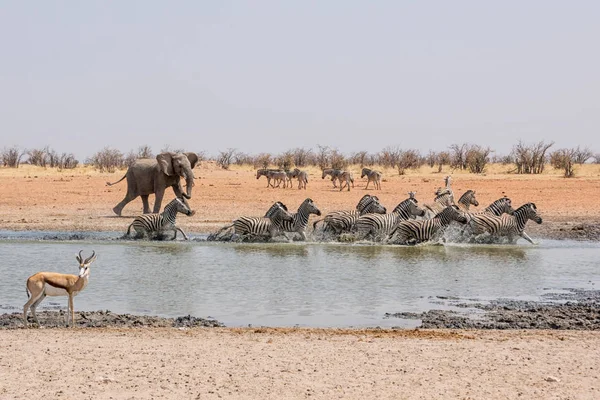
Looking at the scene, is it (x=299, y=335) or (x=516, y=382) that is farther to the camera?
(x=299, y=335)

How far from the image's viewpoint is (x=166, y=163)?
78.0 feet

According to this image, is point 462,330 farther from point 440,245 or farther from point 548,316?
point 440,245

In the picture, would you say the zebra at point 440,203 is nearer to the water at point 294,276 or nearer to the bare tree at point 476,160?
the water at point 294,276

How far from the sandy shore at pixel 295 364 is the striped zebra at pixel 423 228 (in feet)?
28.8

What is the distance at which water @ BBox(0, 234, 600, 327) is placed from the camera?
430 inches

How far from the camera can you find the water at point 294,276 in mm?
10914

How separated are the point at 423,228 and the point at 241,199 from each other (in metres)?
11.5

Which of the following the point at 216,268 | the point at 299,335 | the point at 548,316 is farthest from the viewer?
the point at 216,268

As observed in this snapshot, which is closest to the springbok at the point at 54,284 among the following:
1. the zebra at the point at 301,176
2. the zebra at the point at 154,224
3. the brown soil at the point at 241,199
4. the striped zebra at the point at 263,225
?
the striped zebra at the point at 263,225

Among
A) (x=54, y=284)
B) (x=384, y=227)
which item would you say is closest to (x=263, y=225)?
(x=384, y=227)

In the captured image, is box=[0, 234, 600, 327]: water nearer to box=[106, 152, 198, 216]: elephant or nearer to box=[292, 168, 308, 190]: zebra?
box=[106, 152, 198, 216]: elephant

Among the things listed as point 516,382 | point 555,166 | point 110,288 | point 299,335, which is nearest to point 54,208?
point 110,288

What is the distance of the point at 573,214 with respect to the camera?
24.3m

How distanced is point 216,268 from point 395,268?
2.83 meters
